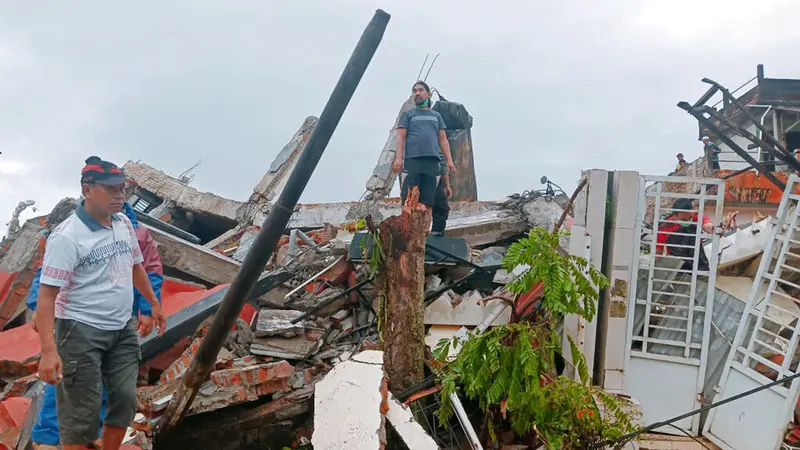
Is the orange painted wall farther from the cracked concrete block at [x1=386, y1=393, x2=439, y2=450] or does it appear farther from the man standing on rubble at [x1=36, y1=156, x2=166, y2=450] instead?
the man standing on rubble at [x1=36, y1=156, x2=166, y2=450]

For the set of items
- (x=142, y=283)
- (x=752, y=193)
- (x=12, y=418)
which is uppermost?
(x=752, y=193)

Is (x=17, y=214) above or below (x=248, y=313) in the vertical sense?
above

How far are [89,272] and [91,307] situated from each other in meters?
0.18

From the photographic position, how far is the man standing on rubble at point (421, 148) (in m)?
5.61

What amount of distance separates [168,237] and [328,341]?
2.22 m

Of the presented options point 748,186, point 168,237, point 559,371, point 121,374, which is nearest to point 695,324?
point 559,371

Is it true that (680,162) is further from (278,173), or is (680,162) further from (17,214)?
(17,214)

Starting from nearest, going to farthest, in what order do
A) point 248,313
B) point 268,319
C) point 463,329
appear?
point 463,329, point 268,319, point 248,313

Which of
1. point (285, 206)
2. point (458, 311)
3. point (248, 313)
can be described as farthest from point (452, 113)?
point (285, 206)

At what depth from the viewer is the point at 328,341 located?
5.05 metres

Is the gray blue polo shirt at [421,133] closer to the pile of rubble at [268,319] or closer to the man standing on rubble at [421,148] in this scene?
the man standing on rubble at [421,148]

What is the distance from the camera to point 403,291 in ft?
13.5

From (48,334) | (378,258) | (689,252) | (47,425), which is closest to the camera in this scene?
(48,334)

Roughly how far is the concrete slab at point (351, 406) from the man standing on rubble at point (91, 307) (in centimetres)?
110
